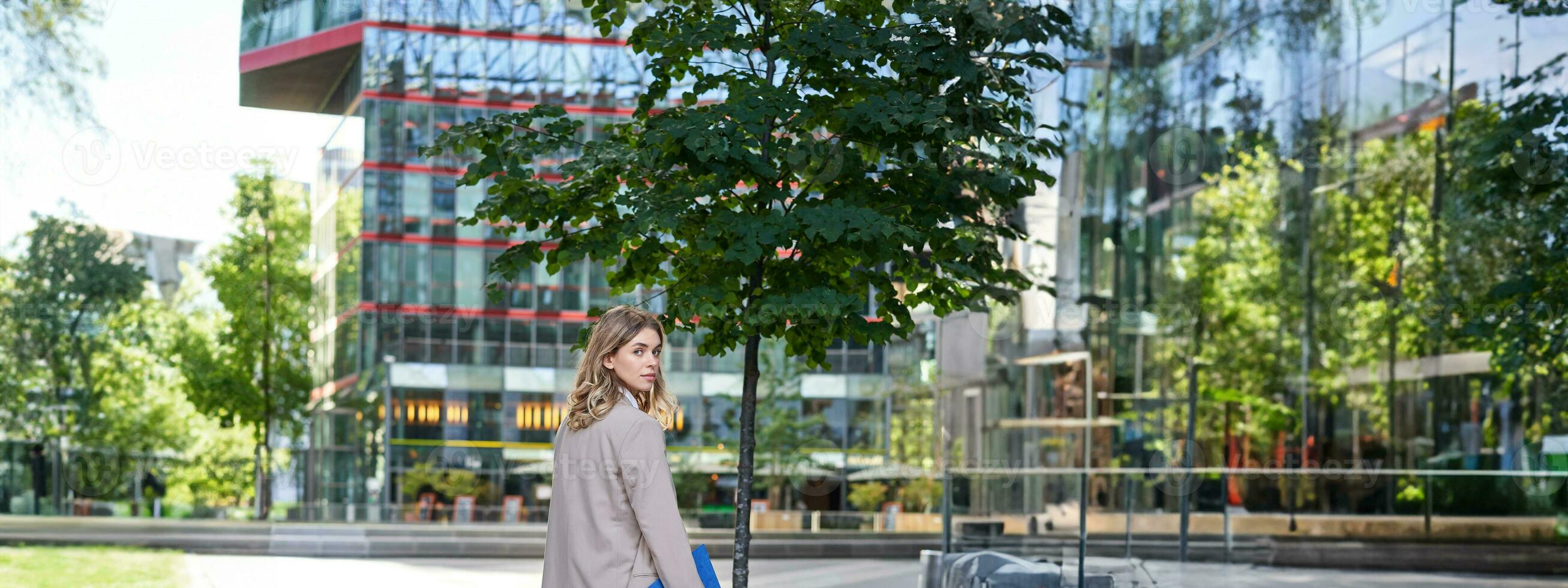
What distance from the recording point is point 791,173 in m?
6.92

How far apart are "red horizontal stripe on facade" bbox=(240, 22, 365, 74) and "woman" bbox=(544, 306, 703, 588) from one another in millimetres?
14123

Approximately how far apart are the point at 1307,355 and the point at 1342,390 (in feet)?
2.16

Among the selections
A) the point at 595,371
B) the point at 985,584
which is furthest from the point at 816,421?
the point at 595,371

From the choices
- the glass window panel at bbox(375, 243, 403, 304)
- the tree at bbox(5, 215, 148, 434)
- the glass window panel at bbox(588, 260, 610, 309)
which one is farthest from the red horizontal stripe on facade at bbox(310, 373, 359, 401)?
the glass window panel at bbox(588, 260, 610, 309)

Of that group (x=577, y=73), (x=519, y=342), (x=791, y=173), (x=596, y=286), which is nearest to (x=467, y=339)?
(x=519, y=342)

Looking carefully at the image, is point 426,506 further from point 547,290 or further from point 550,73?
point 550,73

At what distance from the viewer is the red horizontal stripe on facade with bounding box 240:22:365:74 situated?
16.9 m

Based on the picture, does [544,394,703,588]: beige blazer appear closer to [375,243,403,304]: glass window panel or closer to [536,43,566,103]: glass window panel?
A: [536,43,566,103]: glass window panel

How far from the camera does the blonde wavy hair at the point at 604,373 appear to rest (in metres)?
3.96

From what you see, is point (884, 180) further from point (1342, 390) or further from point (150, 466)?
point (1342, 390)

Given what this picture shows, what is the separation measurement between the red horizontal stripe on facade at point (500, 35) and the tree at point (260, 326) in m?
3.03

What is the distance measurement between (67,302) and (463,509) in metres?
7.25

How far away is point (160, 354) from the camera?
55.3 ft

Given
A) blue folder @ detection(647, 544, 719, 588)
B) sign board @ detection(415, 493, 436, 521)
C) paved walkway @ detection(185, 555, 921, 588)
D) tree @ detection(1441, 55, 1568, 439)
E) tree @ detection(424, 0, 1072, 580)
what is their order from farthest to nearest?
1. sign board @ detection(415, 493, 436, 521)
2. paved walkway @ detection(185, 555, 921, 588)
3. tree @ detection(1441, 55, 1568, 439)
4. tree @ detection(424, 0, 1072, 580)
5. blue folder @ detection(647, 544, 719, 588)
